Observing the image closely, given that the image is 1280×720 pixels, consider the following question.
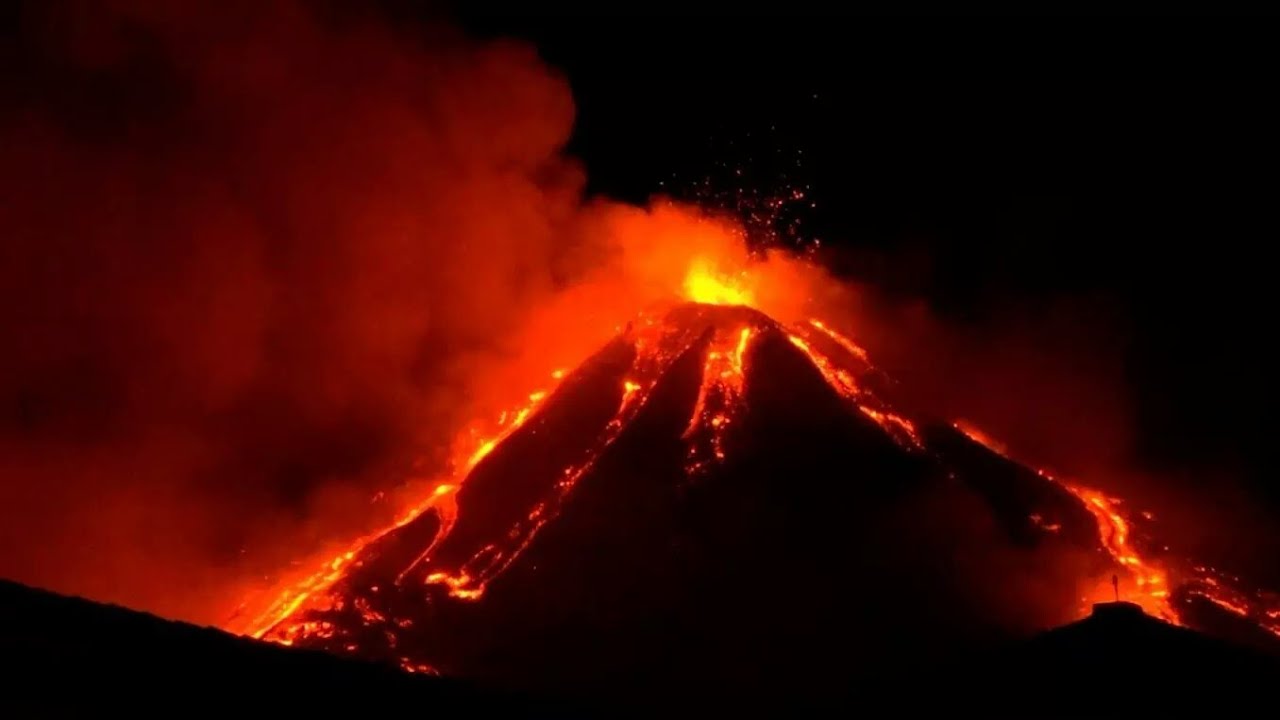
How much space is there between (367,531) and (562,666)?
684cm

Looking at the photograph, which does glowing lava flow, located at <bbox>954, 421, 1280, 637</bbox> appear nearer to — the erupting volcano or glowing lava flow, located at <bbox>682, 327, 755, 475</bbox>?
the erupting volcano

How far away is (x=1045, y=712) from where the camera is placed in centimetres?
854

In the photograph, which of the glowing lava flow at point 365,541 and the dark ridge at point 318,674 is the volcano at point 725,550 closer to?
the glowing lava flow at point 365,541

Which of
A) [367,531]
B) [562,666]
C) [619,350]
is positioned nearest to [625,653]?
[562,666]

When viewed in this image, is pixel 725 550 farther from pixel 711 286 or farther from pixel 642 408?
pixel 711 286

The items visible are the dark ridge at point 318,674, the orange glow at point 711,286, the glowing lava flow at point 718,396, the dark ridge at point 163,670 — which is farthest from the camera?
the orange glow at point 711,286

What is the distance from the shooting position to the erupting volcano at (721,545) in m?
16.3

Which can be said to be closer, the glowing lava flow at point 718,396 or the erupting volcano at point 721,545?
the erupting volcano at point 721,545

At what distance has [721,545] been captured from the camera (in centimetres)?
1841

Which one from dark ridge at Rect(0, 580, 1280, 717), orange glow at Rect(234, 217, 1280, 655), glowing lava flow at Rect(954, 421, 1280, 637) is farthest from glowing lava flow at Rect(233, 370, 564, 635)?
dark ridge at Rect(0, 580, 1280, 717)

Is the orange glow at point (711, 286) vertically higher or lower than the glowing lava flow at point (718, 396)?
higher

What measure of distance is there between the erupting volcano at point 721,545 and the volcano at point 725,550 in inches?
1.6

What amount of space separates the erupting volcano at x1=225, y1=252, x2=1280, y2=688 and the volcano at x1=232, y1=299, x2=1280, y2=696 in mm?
40

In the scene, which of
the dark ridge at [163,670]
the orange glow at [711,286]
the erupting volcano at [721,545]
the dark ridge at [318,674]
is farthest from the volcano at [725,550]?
the dark ridge at [163,670]
